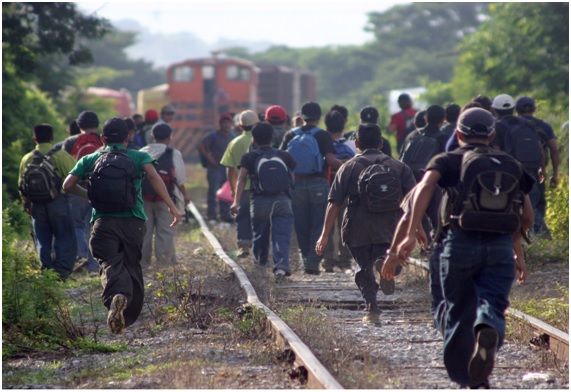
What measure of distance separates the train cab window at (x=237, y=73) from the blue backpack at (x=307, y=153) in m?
27.1

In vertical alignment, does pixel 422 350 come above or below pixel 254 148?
below

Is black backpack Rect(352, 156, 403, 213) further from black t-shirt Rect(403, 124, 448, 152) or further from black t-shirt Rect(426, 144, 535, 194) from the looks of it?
black t-shirt Rect(403, 124, 448, 152)

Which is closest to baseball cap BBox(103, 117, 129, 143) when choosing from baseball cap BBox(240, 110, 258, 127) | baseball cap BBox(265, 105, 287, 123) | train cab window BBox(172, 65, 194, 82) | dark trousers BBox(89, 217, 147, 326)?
dark trousers BBox(89, 217, 147, 326)

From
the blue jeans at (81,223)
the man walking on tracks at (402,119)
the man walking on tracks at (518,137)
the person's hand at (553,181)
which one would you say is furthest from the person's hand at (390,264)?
the man walking on tracks at (402,119)

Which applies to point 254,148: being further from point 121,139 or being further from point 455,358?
point 455,358

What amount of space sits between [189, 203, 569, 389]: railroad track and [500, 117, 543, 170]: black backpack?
2.21 m

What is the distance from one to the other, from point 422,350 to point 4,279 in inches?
155

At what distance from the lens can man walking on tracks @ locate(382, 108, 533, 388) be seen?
6.34 meters

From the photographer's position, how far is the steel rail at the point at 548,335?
7626 mm

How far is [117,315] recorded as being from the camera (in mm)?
8477

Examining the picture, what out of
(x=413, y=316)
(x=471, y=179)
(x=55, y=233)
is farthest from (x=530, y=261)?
(x=471, y=179)

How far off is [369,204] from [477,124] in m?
2.52

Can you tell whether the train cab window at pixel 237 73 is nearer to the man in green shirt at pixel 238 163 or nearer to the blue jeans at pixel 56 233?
the man in green shirt at pixel 238 163

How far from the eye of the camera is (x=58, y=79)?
32562 millimetres
